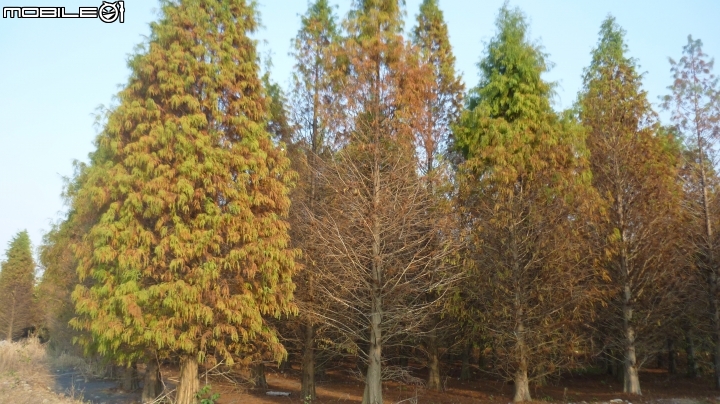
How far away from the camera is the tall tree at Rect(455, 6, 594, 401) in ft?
49.3

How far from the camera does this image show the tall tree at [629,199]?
1764 cm

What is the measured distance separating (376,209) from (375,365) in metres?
3.76

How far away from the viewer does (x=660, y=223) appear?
18203mm

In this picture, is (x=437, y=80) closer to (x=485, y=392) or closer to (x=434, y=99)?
(x=434, y=99)

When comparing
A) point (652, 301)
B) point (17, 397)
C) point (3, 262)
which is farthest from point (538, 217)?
point (3, 262)

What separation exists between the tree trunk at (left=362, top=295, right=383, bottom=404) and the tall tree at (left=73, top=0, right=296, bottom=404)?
2172mm

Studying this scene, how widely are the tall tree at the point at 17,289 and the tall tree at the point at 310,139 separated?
125 feet

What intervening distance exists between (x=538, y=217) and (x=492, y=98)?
4262 millimetres

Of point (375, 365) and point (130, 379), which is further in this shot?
point (130, 379)

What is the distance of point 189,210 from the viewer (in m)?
12.7

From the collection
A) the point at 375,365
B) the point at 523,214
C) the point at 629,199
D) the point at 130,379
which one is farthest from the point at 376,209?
the point at 130,379

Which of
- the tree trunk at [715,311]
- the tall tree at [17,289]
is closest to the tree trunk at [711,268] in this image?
the tree trunk at [715,311]

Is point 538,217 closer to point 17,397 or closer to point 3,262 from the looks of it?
point 17,397

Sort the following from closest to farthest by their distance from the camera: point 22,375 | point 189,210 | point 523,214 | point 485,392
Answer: point 189,210, point 523,214, point 485,392, point 22,375
